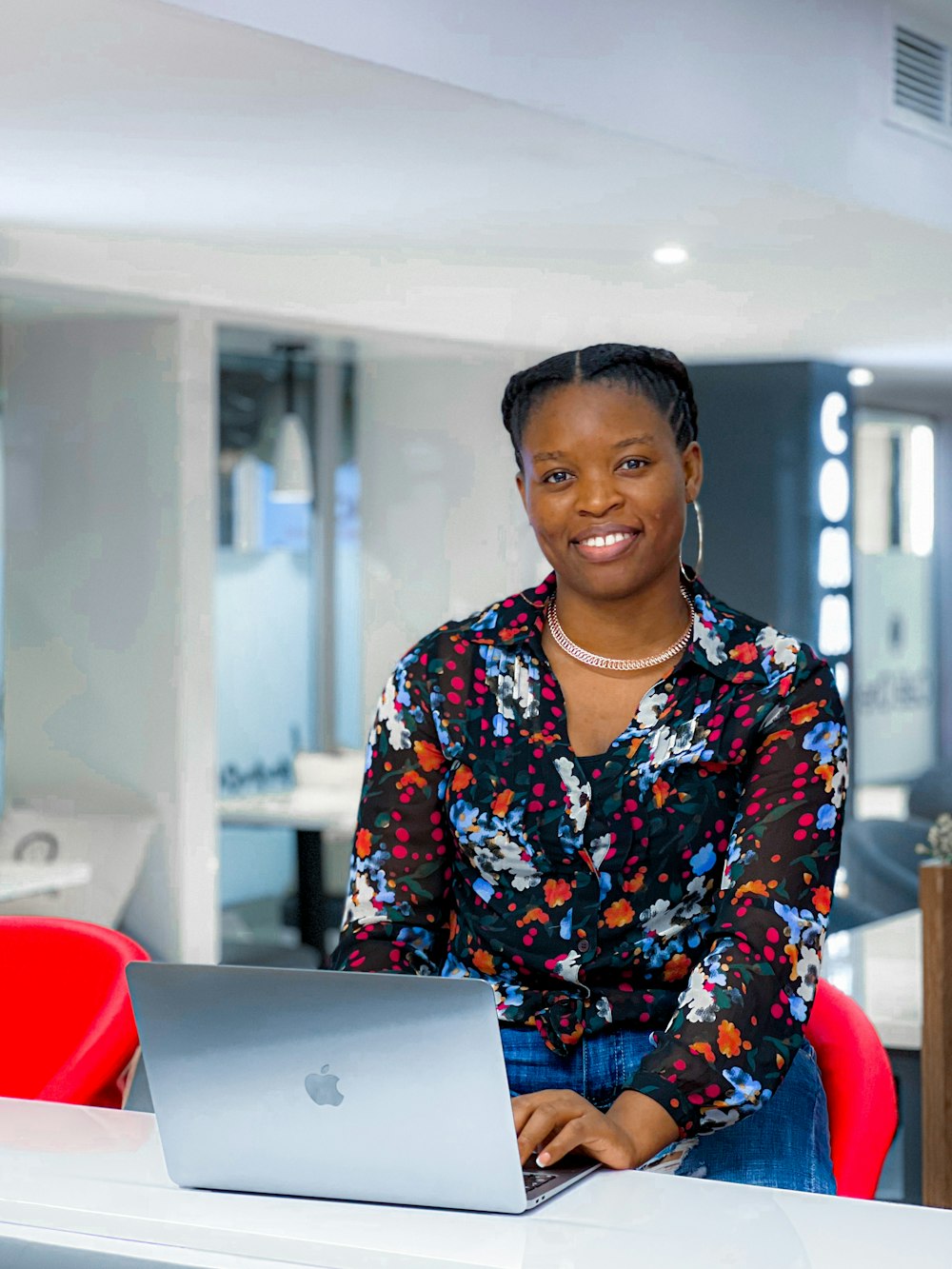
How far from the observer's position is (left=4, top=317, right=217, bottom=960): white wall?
529 cm

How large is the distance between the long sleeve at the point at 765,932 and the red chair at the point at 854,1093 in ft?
0.91

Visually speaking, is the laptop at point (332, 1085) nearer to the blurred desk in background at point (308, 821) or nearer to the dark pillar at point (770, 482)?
the blurred desk in background at point (308, 821)

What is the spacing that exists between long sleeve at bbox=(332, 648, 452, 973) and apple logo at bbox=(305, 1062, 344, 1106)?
0.47m

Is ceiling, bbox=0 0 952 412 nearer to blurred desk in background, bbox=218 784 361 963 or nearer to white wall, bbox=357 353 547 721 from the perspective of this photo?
white wall, bbox=357 353 547 721

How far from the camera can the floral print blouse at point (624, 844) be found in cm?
169

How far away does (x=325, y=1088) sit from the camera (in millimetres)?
1385

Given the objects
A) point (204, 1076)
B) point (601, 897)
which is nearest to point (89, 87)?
point (601, 897)

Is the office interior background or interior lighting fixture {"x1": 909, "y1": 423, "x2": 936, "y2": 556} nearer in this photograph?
the office interior background

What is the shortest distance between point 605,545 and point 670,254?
299cm

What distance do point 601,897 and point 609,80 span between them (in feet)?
7.18

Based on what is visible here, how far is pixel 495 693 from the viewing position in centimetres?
193

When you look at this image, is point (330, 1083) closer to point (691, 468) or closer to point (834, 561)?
point (691, 468)

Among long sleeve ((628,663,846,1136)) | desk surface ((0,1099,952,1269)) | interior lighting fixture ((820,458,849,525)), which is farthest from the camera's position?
interior lighting fixture ((820,458,849,525))

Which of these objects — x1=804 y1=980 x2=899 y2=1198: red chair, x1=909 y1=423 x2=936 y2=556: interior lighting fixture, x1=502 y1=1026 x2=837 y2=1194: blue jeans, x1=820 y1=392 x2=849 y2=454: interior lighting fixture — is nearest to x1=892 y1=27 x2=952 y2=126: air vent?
x1=820 y1=392 x2=849 y2=454: interior lighting fixture
